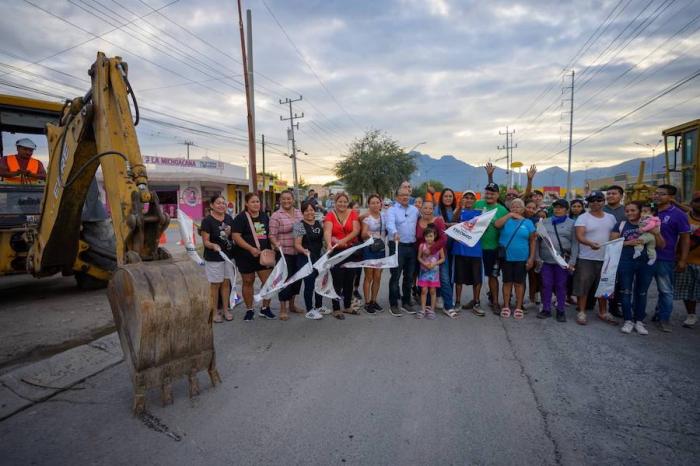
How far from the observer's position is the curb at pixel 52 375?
3258mm

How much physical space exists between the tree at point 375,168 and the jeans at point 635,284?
1424 inches

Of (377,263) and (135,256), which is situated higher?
(135,256)

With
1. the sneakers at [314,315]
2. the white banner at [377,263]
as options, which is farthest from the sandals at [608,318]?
the sneakers at [314,315]

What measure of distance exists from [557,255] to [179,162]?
30.8 meters

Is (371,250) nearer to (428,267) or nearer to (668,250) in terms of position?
(428,267)

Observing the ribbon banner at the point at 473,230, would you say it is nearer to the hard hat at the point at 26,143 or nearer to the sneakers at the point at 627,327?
the sneakers at the point at 627,327

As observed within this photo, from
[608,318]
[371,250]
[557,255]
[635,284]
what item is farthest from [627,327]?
[371,250]

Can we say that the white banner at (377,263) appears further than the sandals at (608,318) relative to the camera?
Yes

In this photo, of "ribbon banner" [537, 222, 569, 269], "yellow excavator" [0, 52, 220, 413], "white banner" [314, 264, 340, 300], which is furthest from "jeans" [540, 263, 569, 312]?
"yellow excavator" [0, 52, 220, 413]

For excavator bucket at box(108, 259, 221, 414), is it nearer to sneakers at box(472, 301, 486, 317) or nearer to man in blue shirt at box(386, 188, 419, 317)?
man in blue shirt at box(386, 188, 419, 317)

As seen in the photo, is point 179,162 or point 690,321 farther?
point 179,162

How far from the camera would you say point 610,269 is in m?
5.16

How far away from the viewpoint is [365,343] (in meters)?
4.54

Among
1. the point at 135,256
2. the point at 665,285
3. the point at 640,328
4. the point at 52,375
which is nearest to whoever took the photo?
the point at 135,256
